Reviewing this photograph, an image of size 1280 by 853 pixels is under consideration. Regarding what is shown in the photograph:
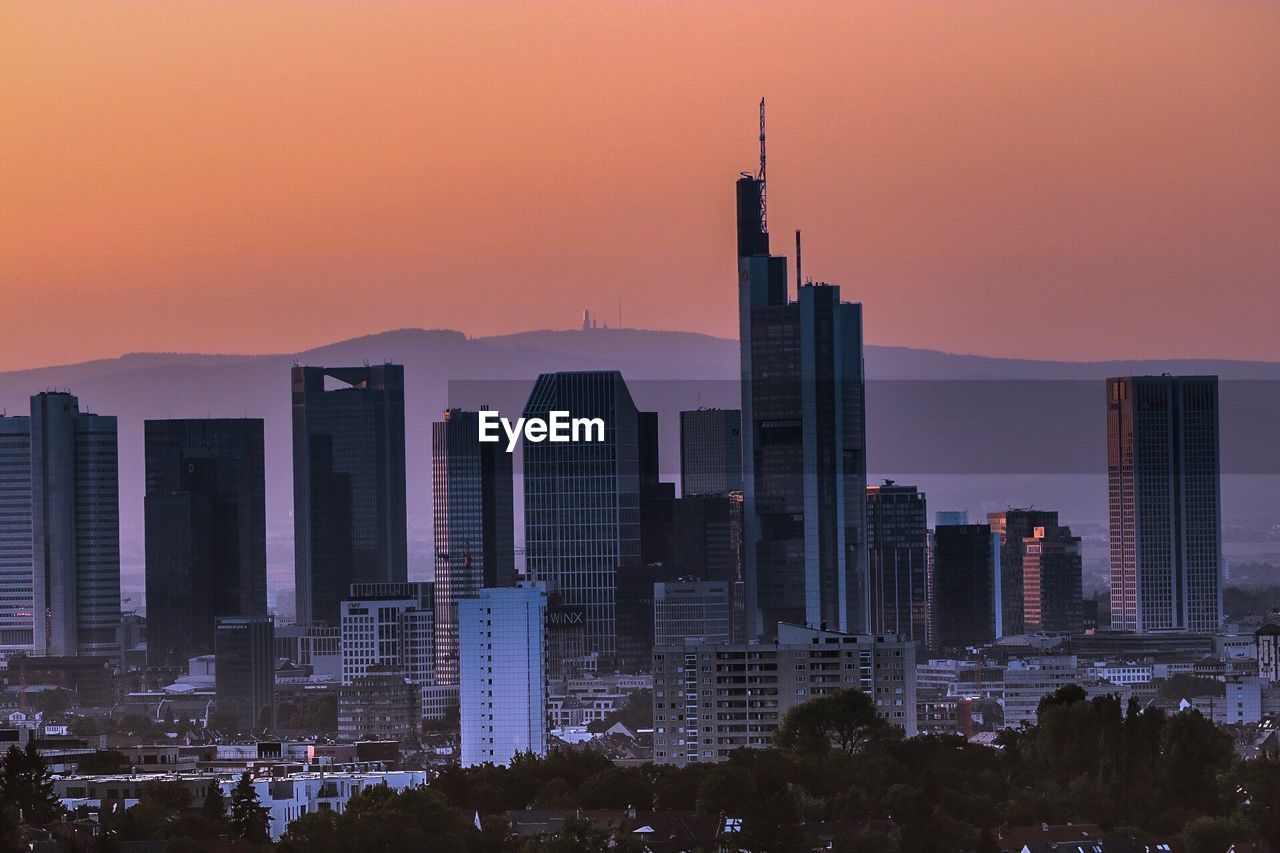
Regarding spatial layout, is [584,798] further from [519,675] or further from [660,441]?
[660,441]

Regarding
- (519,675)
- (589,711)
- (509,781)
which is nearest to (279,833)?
(509,781)

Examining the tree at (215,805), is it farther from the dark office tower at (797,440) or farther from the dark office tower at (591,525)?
the dark office tower at (591,525)

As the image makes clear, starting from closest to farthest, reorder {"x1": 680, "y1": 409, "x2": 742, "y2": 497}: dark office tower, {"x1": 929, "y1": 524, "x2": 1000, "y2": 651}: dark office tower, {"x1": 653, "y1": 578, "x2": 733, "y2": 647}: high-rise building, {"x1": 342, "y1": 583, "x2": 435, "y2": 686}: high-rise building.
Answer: {"x1": 653, "y1": 578, "x2": 733, "y2": 647}: high-rise building < {"x1": 342, "y1": 583, "x2": 435, "y2": 686}: high-rise building < {"x1": 680, "y1": 409, "x2": 742, "y2": 497}: dark office tower < {"x1": 929, "y1": 524, "x2": 1000, "y2": 651}: dark office tower

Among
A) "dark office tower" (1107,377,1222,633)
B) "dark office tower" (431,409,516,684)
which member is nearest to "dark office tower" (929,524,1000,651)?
"dark office tower" (1107,377,1222,633)

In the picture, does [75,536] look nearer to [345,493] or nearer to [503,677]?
[345,493]

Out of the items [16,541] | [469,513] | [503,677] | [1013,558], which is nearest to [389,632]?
[469,513]

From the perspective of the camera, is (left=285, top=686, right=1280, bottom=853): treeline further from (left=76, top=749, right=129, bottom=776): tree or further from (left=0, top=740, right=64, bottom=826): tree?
(left=76, top=749, right=129, bottom=776): tree
